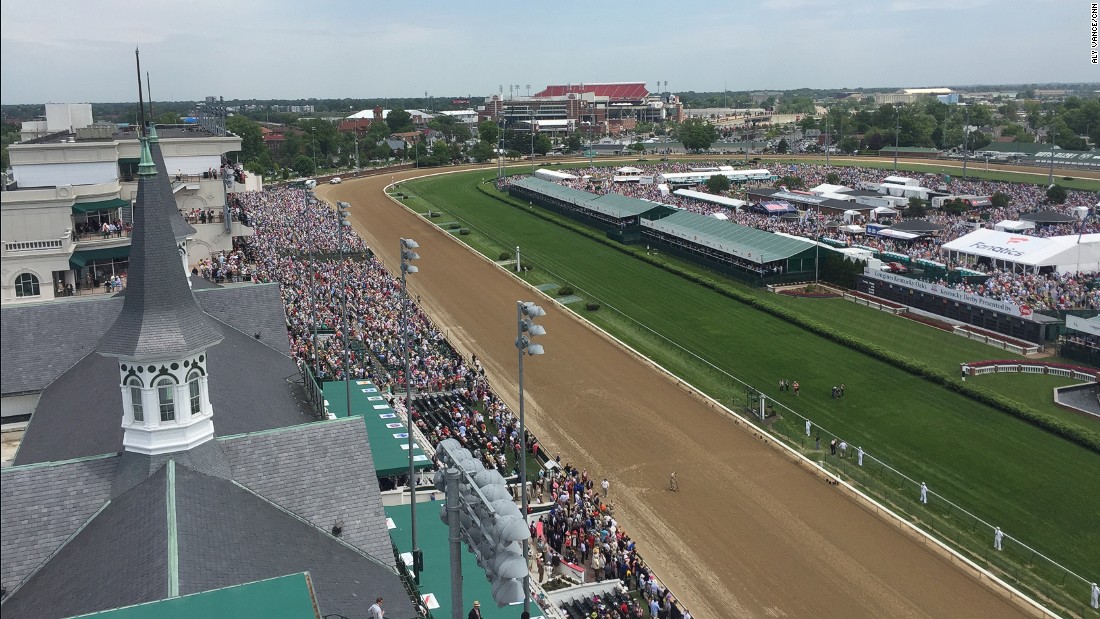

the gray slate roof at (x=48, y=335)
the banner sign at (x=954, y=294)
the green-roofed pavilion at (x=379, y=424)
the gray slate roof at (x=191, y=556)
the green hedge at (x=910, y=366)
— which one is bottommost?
the green hedge at (x=910, y=366)

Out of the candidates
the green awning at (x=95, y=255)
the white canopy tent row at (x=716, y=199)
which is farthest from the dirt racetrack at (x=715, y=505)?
the white canopy tent row at (x=716, y=199)

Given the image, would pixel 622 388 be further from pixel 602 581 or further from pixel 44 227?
pixel 44 227

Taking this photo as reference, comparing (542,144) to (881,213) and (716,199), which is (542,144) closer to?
(716,199)

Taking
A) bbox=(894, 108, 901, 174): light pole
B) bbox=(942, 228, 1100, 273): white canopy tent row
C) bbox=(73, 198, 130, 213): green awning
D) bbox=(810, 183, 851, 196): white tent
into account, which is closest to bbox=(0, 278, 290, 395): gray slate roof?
bbox=(73, 198, 130, 213): green awning

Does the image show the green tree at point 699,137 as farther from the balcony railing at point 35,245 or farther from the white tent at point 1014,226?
the balcony railing at point 35,245

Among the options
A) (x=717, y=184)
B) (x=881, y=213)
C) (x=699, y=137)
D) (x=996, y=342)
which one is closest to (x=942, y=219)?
(x=881, y=213)
